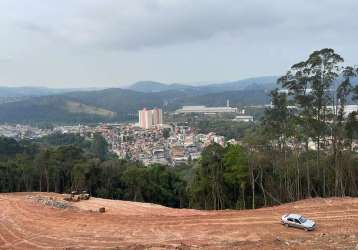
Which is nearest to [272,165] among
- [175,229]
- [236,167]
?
[236,167]

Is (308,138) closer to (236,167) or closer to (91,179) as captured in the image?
(236,167)

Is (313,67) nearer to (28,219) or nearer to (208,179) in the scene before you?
(208,179)

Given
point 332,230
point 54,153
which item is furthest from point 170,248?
point 54,153

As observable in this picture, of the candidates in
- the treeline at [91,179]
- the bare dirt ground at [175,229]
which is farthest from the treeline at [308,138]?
the treeline at [91,179]

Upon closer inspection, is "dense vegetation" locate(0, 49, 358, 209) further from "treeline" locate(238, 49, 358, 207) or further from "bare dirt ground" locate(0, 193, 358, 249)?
"bare dirt ground" locate(0, 193, 358, 249)

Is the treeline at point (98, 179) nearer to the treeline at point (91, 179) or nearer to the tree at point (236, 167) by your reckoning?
the treeline at point (91, 179)

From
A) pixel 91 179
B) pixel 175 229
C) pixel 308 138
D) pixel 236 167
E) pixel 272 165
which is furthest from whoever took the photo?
pixel 91 179

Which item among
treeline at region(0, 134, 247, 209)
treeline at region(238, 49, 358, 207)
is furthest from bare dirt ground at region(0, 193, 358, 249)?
treeline at region(0, 134, 247, 209)
